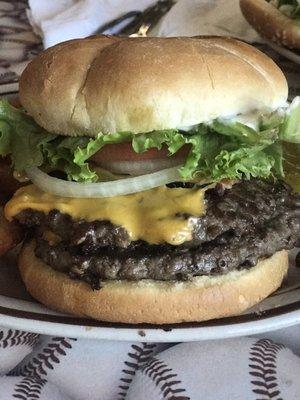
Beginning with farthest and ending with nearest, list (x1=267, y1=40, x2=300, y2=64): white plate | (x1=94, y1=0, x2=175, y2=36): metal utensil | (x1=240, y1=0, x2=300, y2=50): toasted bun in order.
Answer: (x1=94, y1=0, x2=175, y2=36): metal utensil → (x1=240, y1=0, x2=300, y2=50): toasted bun → (x1=267, y1=40, x2=300, y2=64): white plate

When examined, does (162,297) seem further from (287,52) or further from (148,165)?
(287,52)

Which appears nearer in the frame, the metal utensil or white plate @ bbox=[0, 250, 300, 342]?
white plate @ bbox=[0, 250, 300, 342]

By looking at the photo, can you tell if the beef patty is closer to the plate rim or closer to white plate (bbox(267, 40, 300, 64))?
the plate rim

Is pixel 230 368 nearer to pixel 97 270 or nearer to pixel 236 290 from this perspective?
pixel 236 290

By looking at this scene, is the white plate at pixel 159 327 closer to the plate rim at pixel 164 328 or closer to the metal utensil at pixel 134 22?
the plate rim at pixel 164 328

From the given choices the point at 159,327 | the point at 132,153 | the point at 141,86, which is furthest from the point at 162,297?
the point at 141,86

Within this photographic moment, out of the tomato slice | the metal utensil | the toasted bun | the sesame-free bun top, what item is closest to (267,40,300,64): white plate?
the toasted bun

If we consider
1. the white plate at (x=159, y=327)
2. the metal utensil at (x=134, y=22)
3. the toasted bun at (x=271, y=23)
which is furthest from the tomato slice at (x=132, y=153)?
the metal utensil at (x=134, y=22)
